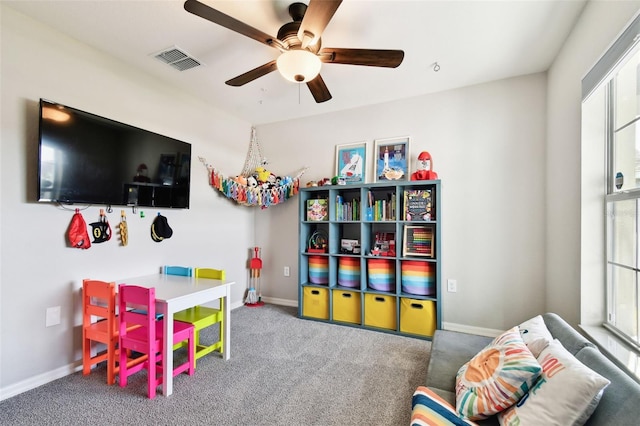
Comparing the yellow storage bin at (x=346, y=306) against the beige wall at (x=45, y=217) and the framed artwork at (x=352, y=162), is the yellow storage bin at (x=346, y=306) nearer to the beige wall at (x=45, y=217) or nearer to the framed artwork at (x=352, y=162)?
the framed artwork at (x=352, y=162)

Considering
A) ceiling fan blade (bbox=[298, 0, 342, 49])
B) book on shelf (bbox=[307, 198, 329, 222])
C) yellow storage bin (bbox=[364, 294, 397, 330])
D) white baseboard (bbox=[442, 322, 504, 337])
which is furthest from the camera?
book on shelf (bbox=[307, 198, 329, 222])

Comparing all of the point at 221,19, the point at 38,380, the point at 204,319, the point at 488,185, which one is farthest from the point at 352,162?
the point at 38,380

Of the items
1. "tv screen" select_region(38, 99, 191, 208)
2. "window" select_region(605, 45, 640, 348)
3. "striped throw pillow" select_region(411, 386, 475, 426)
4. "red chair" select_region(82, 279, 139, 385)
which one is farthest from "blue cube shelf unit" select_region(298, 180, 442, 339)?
"red chair" select_region(82, 279, 139, 385)

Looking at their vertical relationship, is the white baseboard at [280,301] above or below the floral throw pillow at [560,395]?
below

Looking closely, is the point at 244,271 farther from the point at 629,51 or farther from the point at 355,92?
the point at 629,51

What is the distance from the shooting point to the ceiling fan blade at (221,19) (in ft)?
4.76

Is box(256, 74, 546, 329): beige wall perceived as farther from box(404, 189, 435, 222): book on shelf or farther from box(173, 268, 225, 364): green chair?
box(173, 268, 225, 364): green chair

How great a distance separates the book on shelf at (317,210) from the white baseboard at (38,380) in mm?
2368

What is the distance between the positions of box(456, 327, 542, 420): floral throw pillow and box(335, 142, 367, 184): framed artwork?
2.29 meters

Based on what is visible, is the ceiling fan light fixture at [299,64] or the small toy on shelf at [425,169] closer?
the ceiling fan light fixture at [299,64]

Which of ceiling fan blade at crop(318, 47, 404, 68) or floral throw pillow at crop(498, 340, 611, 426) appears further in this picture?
ceiling fan blade at crop(318, 47, 404, 68)

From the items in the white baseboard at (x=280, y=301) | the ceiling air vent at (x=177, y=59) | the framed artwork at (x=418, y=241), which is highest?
the ceiling air vent at (x=177, y=59)

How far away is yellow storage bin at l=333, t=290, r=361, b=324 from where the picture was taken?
122 inches

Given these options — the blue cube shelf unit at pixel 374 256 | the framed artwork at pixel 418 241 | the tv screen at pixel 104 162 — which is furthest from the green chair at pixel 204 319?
the framed artwork at pixel 418 241
